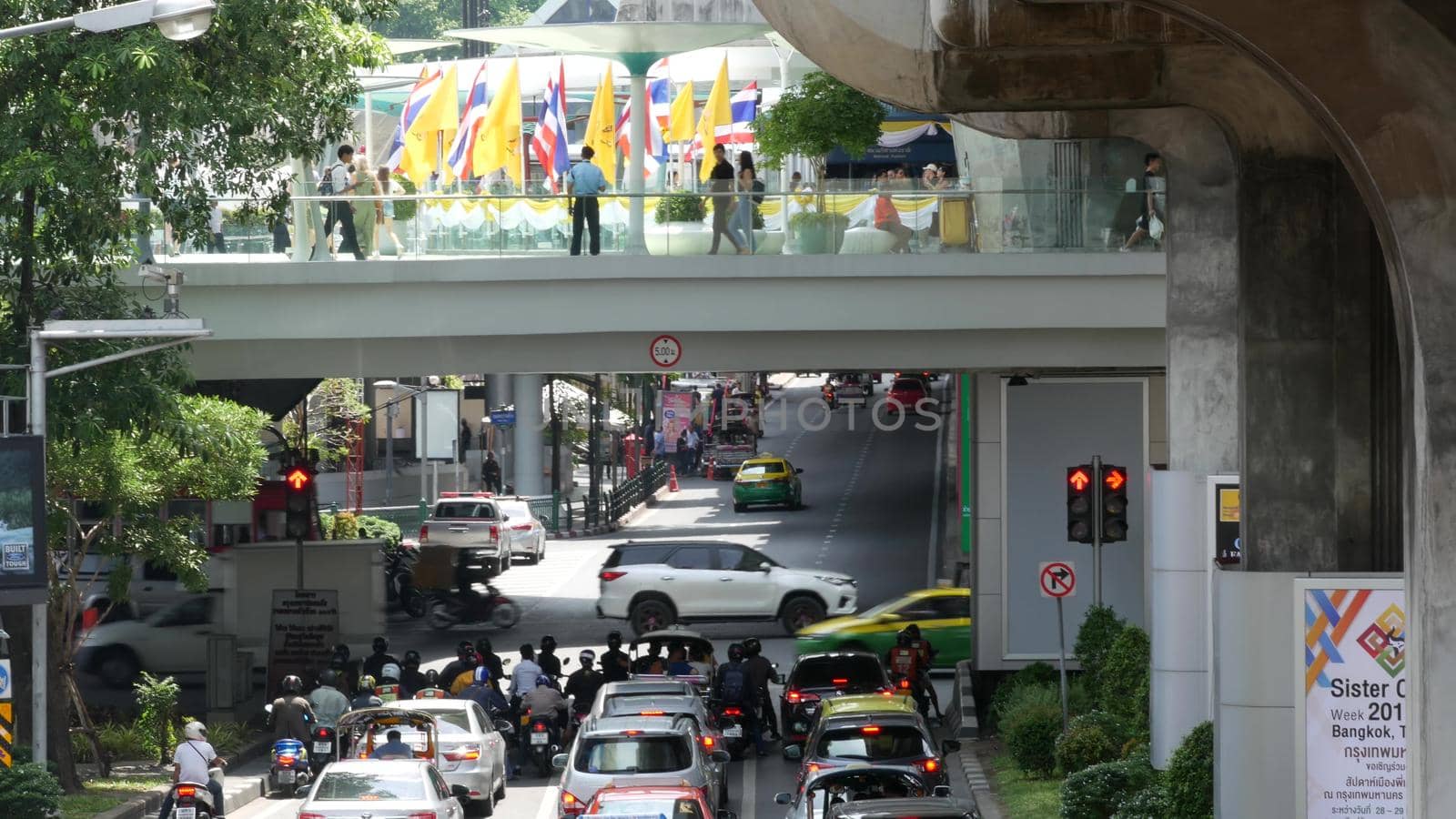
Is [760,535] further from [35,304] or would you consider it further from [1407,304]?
[1407,304]

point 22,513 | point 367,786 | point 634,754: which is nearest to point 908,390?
point 634,754

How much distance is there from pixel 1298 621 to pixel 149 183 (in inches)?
504

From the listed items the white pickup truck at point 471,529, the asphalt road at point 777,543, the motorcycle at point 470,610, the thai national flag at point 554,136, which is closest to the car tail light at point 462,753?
the asphalt road at point 777,543

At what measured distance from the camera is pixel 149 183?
20.4 meters

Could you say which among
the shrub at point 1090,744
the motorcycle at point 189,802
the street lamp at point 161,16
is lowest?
the motorcycle at point 189,802

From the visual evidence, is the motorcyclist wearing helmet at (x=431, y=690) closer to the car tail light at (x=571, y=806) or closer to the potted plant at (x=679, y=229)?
the potted plant at (x=679, y=229)

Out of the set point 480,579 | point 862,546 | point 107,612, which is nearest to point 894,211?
point 107,612

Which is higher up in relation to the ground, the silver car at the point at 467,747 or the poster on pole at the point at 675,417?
the poster on pole at the point at 675,417

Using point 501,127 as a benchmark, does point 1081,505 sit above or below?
below

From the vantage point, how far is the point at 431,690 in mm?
25703

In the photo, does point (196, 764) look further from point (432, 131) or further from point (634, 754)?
point (432, 131)

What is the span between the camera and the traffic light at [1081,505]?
22.0 metres

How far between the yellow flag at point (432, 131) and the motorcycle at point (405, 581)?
25.0 feet

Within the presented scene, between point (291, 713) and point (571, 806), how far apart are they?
6.09m
